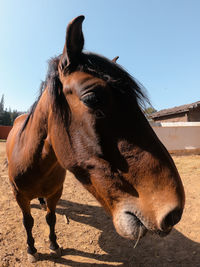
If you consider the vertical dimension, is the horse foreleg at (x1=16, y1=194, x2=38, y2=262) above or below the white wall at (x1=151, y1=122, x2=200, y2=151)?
above

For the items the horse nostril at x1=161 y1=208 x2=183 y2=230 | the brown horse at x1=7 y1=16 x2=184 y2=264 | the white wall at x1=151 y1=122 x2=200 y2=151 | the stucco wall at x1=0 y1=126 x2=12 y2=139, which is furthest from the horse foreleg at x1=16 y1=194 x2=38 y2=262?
the stucco wall at x1=0 y1=126 x2=12 y2=139

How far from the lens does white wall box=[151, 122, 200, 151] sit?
11750 mm

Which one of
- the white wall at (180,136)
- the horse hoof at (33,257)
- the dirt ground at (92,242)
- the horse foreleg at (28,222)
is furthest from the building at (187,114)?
the horse hoof at (33,257)

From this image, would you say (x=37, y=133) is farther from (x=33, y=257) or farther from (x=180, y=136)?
(x=180, y=136)

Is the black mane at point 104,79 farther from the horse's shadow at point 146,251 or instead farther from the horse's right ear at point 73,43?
the horse's shadow at point 146,251

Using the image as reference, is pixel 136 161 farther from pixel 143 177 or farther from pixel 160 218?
pixel 160 218

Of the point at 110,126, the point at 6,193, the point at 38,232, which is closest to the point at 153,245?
the point at 38,232

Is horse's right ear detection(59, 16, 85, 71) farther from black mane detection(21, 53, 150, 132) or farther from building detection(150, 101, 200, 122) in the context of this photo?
building detection(150, 101, 200, 122)

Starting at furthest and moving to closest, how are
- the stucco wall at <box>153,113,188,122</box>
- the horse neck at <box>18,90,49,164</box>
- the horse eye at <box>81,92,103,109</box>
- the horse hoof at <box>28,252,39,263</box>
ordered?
the stucco wall at <box>153,113,188,122</box> < the horse hoof at <box>28,252,39,263</box> < the horse neck at <box>18,90,49,164</box> < the horse eye at <box>81,92,103,109</box>

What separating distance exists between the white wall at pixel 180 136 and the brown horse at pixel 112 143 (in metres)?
11.0

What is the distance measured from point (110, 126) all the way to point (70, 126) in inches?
13.7

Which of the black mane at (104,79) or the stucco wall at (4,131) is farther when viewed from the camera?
the stucco wall at (4,131)

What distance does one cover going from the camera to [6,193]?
5074 millimetres

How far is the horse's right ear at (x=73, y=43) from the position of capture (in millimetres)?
1310
